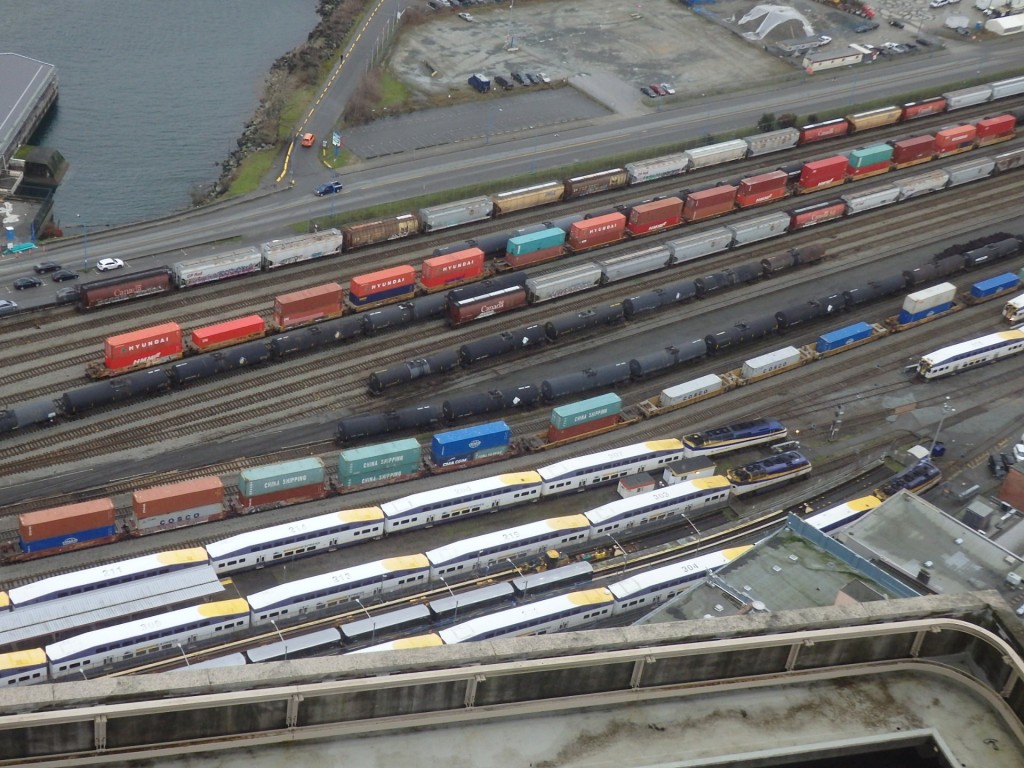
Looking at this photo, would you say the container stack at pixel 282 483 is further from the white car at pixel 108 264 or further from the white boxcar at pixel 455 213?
the white boxcar at pixel 455 213

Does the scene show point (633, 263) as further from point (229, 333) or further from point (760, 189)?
point (229, 333)

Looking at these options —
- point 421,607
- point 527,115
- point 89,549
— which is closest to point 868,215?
point 527,115

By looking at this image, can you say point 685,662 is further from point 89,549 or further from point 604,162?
point 604,162

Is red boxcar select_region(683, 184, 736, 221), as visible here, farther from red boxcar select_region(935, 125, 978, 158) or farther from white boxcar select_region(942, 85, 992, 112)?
white boxcar select_region(942, 85, 992, 112)

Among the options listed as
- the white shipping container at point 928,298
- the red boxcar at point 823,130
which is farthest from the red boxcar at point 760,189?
the white shipping container at point 928,298

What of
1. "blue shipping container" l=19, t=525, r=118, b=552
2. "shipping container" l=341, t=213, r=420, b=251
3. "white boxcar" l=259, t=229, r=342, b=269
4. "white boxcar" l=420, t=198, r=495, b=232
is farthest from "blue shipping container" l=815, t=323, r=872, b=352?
"blue shipping container" l=19, t=525, r=118, b=552

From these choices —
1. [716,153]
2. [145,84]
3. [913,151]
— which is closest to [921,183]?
[913,151]
